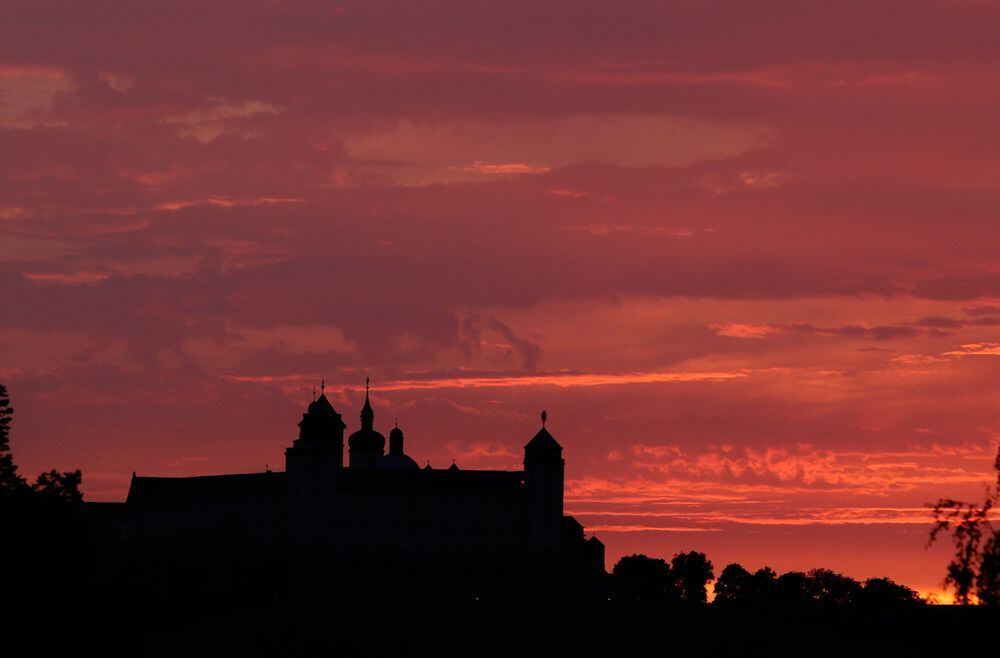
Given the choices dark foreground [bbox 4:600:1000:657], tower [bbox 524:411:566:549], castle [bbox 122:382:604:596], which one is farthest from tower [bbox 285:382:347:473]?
dark foreground [bbox 4:600:1000:657]

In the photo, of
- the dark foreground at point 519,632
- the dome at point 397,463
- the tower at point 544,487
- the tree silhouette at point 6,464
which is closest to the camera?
the tree silhouette at point 6,464

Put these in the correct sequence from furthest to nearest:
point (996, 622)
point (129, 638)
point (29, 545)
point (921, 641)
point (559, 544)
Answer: point (559, 544) → point (129, 638) → point (29, 545) → point (921, 641) → point (996, 622)

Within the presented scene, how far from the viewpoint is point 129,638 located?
75312 millimetres

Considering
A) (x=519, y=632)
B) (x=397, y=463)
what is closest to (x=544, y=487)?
(x=397, y=463)

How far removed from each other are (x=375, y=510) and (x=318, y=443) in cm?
833

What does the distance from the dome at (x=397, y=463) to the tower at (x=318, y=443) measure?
23.7 ft

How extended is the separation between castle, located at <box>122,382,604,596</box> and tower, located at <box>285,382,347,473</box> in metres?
0.10

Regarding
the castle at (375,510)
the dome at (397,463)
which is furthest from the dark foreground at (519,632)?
the dome at (397,463)

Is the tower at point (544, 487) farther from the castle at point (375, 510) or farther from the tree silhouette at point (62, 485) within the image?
the tree silhouette at point (62, 485)

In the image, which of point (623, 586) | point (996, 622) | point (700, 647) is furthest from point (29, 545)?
point (623, 586)

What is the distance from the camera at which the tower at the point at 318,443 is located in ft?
610

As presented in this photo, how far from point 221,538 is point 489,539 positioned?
2751 centimetres

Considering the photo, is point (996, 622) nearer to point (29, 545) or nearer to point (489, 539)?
point (29, 545)

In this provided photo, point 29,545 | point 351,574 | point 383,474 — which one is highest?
point 383,474
